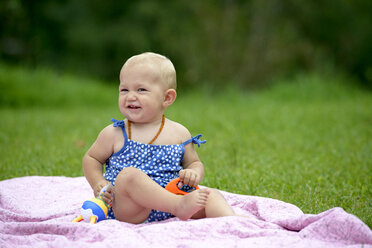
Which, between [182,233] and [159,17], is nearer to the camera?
[182,233]

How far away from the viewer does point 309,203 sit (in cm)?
272

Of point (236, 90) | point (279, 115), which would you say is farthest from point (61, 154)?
point (236, 90)

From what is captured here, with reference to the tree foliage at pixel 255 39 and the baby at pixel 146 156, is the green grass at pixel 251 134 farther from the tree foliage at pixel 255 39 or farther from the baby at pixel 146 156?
the tree foliage at pixel 255 39

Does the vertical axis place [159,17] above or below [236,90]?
above

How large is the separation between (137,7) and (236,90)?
798cm

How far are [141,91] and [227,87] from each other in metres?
7.43

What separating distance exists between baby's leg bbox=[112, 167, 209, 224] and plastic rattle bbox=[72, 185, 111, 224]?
0.31 feet

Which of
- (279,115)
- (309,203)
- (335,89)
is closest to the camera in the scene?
(309,203)

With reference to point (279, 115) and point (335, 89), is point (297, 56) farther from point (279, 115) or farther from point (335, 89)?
A: point (279, 115)

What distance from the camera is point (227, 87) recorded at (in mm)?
9656

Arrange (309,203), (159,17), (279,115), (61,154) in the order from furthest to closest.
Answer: (159,17) → (279,115) → (61,154) → (309,203)

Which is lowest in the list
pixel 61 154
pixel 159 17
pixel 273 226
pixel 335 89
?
pixel 61 154

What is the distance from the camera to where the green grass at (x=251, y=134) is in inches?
125

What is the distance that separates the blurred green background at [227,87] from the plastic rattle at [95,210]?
118 centimetres
